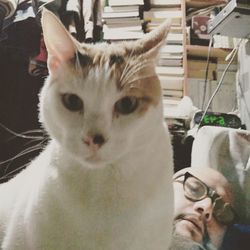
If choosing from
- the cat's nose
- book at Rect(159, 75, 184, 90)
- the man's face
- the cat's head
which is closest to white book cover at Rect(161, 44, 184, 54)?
book at Rect(159, 75, 184, 90)

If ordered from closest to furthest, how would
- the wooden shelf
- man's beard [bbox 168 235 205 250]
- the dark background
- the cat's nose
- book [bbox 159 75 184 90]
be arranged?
the cat's nose, man's beard [bbox 168 235 205 250], the dark background, book [bbox 159 75 184 90], the wooden shelf

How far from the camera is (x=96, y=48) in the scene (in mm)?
622

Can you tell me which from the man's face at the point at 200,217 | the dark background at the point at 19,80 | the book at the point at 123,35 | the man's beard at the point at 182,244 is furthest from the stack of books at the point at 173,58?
the man's beard at the point at 182,244

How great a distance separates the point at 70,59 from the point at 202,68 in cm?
197

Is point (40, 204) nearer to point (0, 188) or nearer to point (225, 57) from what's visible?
point (0, 188)

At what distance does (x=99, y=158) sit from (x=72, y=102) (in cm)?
9

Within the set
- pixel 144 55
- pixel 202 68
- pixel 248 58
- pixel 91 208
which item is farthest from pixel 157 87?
pixel 202 68

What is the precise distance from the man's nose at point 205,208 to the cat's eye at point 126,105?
2.48 ft

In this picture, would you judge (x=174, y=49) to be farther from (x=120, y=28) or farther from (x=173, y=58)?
(x=120, y=28)

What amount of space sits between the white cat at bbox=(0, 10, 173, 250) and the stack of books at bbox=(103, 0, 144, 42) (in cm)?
174

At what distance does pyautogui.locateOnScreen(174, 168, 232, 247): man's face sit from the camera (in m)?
1.19

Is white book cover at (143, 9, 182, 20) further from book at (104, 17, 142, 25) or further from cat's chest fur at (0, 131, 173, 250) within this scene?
cat's chest fur at (0, 131, 173, 250)

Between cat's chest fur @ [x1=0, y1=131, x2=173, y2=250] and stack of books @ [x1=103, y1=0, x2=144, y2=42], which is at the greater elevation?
cat's chest fur @ [x1=0, y1=131, x2=173, y2=250]

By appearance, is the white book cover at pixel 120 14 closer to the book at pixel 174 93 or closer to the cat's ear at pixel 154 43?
the book at pixel 174 93
